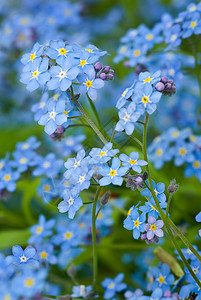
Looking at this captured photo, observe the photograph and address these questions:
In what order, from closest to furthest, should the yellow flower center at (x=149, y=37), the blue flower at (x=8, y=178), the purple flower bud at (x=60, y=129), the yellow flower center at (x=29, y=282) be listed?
the yellow flower center at (x=29, y=282), the purple flower bud at (x=60, y=129), the blue flower at (x=8, y=178), the yellow flower center at (x=149, y=37)

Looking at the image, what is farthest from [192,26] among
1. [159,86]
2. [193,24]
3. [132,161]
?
[132,161]

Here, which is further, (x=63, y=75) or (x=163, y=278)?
(x=163, y=278)

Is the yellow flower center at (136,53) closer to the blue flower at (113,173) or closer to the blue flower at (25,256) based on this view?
the blue flower at (113,173)

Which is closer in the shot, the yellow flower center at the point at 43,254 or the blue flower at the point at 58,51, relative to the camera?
the blue flower at the point at 58,51

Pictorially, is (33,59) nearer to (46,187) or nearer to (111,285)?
(46,187)

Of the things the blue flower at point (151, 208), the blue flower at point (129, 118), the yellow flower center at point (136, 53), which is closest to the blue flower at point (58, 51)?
the blue flower at point (129, 118)

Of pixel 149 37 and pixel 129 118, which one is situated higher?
pixel 149 37
